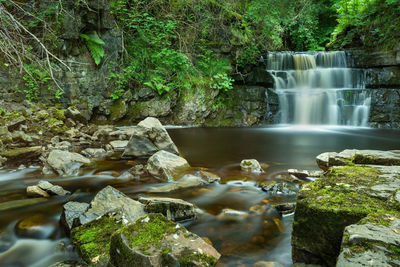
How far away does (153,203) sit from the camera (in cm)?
280

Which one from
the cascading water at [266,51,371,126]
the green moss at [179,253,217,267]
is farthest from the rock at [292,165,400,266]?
the cascading water at [266,51,371,126]

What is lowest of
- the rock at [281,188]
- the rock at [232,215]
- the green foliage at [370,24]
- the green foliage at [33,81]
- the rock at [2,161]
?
the rock at [232,215]

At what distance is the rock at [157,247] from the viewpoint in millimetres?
1629

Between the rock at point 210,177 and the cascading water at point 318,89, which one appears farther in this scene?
the cascading water at point 318,89

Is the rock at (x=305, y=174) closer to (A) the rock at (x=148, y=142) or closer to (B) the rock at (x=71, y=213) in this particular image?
(A) the rock at (x=148, y=142)

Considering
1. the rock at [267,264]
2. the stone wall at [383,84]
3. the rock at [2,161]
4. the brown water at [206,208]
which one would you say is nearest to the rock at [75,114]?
the rock at [2,161]

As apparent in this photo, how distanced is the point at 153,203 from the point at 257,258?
1204 millimetres

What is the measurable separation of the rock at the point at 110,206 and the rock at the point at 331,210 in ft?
5.21

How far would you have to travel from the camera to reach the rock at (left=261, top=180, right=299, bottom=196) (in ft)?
11.9

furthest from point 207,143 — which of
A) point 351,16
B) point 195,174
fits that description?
point 351,16

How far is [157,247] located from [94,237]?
728 mm

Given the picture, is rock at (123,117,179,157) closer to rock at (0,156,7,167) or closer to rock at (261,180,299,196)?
rock at (0,156,7,167)

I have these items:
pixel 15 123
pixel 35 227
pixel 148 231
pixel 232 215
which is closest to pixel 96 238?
pixel 148 231

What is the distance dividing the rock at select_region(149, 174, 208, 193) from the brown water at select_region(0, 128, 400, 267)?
0.15 meters
